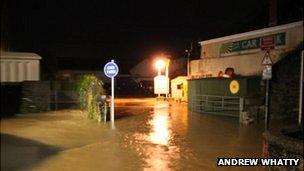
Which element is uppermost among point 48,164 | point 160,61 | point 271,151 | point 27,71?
point 160,61

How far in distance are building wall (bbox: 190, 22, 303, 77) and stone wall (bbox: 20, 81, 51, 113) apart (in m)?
12.1

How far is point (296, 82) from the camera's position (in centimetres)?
1988

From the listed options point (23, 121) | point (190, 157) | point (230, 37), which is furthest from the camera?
point (230, 37)

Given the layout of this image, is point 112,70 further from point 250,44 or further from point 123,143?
point 250,44

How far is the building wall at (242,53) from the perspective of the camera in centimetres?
2430

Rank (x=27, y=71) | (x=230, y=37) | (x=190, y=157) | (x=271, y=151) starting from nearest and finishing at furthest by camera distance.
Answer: (x=27, y=71), (x=271, y=151), (x=190, y=157), (x=230, y=37)

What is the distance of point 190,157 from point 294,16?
1641 centimetres

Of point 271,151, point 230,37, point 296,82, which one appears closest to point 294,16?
point 230,37

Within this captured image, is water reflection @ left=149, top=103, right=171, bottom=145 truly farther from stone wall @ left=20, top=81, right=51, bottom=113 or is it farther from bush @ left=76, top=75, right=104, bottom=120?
stone wall @ left=20, top=81, right=51, bottom=113

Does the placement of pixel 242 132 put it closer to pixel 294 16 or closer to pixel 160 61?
pixel 294 16

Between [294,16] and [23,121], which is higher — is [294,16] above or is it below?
above

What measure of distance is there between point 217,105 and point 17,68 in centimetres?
1802

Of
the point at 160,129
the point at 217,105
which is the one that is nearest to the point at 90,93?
the point at 160,129

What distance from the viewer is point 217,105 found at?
23641 millimetres
